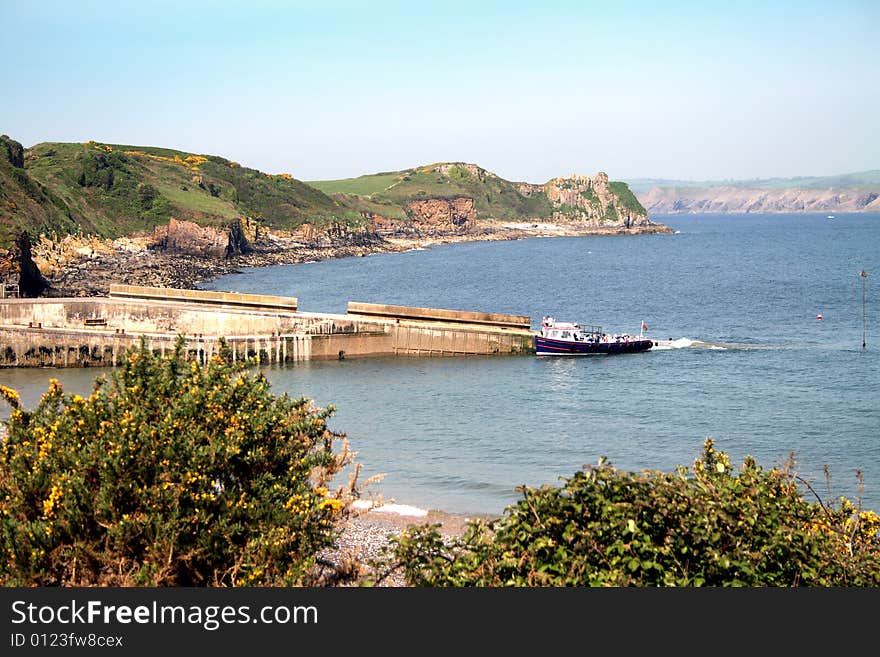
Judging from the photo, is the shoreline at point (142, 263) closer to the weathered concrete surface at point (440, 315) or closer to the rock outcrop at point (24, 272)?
the rock outcrop at point (24, 272)

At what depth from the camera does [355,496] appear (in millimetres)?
19562

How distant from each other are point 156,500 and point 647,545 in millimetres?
7849

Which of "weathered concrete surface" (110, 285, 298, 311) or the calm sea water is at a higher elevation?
"weathered concrete surface" (110, 285, 298, 311)

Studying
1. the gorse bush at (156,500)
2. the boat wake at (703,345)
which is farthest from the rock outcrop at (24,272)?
the gorse bush at (156,500)

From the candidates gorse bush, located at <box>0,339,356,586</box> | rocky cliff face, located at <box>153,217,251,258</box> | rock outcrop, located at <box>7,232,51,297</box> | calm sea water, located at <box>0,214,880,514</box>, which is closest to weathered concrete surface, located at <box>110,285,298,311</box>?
calm sea water, located at <box>0,214,880,514</box>

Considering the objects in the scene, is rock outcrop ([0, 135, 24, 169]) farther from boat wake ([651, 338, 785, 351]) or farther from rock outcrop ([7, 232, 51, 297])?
boat wake ([651, 338, 785, 351])

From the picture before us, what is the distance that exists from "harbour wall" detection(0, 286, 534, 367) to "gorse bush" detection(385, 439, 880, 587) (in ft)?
177

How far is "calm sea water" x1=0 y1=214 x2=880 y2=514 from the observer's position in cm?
4034

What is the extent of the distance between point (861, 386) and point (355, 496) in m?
45.7

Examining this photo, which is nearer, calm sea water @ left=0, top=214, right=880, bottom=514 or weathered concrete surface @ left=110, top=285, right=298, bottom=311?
calm sea water @ left=0, top=214, right=880, bottom=514

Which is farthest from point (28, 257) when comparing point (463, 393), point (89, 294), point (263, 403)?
point (263, 403)

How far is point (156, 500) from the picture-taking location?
50.2 ft

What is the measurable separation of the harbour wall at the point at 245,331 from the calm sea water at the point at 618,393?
6.21 ft

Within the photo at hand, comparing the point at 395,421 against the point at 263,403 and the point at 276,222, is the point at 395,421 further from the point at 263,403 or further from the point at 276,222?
the point at 276,222
